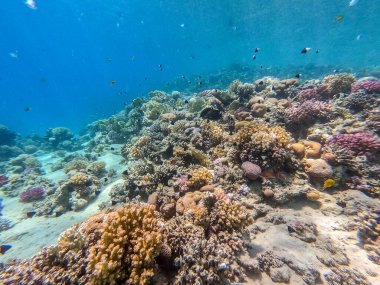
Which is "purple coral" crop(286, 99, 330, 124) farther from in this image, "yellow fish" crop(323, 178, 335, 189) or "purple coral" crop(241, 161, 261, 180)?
"purple coral" crop(241, 161, 261, 180)

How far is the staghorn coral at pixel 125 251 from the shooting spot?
3.03 m

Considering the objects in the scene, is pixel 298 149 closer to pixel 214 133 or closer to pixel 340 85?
pixel 214 133

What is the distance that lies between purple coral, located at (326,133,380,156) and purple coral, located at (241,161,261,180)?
2873mm

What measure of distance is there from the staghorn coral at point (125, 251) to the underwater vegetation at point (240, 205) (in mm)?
18

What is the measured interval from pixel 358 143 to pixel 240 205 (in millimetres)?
4596

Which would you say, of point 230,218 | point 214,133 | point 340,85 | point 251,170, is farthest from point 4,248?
point 340,85

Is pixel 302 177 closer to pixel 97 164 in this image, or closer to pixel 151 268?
pixel 151 268

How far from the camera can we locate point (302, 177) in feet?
18.5

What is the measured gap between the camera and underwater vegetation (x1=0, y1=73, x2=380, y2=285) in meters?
3.45

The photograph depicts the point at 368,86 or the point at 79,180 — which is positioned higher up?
the point at 368,86

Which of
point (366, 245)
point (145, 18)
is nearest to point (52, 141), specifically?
point (366, 245)

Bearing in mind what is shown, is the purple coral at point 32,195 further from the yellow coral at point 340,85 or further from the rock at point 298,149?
the yellow coral at point 340,85

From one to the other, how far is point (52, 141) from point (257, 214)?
26.3 m

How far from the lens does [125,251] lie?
3330 mm
